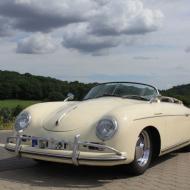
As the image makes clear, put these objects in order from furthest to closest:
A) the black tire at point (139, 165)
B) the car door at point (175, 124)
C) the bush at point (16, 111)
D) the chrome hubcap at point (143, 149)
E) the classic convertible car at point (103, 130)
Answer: the bush at point (16, 111)
the car door at point (175, 124)
the chrome hubcap at point (143, 149)
the black tire at point (139, 165)
the classic convertible car at point (103, 130)

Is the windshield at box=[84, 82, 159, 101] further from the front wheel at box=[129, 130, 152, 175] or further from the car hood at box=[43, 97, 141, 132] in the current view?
the front wheel at box=[129, 130, 152, 175]

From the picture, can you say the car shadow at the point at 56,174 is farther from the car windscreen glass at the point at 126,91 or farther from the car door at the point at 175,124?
the car windscreen glass at the point at 126,91

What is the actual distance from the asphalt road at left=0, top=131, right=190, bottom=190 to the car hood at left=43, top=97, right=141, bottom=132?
0.68 metres

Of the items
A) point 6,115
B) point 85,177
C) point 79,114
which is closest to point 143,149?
point 85,177

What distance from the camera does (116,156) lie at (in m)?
5.79

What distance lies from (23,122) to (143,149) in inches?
69.2

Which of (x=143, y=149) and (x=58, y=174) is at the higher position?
(x=143, y=149)

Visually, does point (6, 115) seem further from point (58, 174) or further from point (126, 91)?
point (58, 174)

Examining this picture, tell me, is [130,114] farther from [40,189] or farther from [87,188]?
[40,189]

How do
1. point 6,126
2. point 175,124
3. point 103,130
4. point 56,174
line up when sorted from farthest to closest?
point 6,126 < point 175,124 < point 56,174 < point 103,130

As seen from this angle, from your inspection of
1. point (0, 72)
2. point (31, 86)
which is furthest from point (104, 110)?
point (0, 72)

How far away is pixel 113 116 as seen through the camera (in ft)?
19.8

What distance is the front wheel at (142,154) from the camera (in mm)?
6202

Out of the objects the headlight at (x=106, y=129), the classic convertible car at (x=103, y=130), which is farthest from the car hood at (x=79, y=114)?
the headlight at (x=106, y=129)
